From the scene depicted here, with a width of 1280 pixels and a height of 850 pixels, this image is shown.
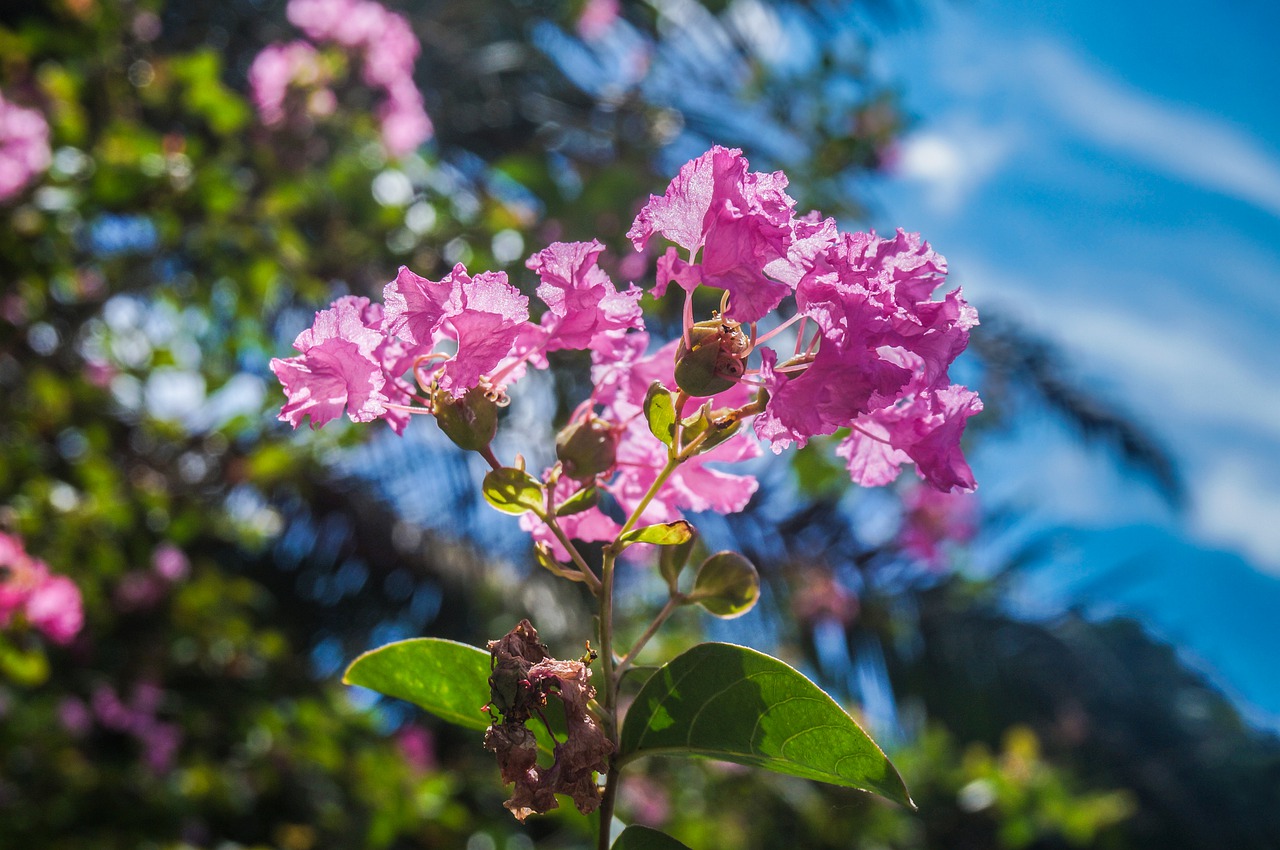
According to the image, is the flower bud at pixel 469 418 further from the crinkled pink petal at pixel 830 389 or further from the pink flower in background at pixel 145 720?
the pink flower in background at pixel 145 720

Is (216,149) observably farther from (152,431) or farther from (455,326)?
(455,326)

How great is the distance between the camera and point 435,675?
1.57ft

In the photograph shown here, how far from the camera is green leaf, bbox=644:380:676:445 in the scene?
0.43 m

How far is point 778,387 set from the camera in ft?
1.41

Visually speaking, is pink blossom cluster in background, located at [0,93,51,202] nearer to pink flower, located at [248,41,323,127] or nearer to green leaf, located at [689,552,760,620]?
pink flower, located at [248,41,323,127]

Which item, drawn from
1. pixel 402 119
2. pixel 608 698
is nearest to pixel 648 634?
pixel 608 698

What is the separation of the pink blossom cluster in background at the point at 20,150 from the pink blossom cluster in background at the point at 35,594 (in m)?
0.63

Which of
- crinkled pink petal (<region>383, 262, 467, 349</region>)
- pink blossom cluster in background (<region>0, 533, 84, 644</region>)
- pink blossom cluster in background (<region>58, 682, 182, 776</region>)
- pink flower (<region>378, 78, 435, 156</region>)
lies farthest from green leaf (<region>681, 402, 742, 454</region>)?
pink blossom cluster in background (<region>58, 682, 182, 776</region>)

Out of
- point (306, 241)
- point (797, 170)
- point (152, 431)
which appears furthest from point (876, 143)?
point (152, 431)

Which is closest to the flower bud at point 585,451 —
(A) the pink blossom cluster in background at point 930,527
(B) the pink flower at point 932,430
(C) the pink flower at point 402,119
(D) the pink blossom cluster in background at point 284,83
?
(B) the pink flower at point 932,430

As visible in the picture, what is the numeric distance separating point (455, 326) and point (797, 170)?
245 centimetres

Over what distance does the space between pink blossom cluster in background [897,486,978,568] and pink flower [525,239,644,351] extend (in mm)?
2399

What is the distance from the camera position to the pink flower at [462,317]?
0.44m

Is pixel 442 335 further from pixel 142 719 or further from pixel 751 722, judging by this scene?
pixel 142 719
